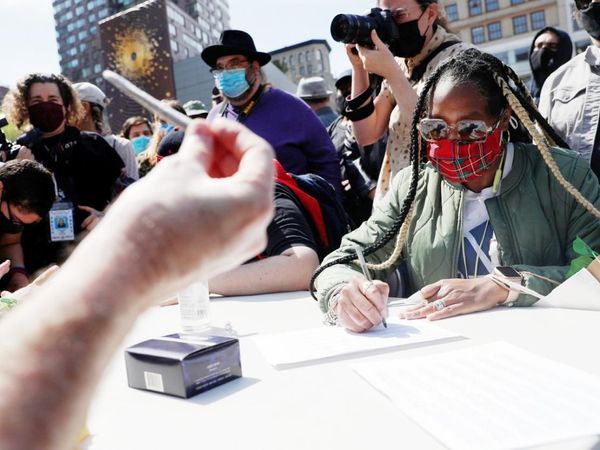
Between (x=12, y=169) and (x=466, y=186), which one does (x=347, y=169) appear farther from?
(x=12, y=169)

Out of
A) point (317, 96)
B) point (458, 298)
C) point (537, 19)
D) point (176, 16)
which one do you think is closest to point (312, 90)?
point (317, 96)

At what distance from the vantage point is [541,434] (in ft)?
Answer: 2.27

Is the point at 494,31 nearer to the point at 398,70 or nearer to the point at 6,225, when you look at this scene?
the point at 398,70

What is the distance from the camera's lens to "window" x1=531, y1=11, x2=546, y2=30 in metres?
34.2

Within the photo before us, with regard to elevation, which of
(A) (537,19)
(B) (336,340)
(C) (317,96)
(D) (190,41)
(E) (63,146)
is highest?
(A) (537,19)

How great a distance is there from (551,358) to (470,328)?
25cm

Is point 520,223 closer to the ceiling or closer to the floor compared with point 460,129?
closer to the floor

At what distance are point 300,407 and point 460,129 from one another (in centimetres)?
97

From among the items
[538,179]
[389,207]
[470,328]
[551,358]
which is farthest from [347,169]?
[551,358]

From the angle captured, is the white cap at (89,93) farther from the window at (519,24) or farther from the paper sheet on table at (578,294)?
the window at (519,24)

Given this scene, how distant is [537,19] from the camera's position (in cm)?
3438

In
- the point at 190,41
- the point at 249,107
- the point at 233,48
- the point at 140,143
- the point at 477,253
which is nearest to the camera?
the point at 477,253

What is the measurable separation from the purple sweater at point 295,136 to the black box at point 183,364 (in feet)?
5.48

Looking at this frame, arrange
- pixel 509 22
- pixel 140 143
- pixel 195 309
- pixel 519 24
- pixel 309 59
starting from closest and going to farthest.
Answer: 1. pixel 195 309
2. pixel 140 143
3. pixel 519 24
4. pixel 509 22
5. pixel 309 59
